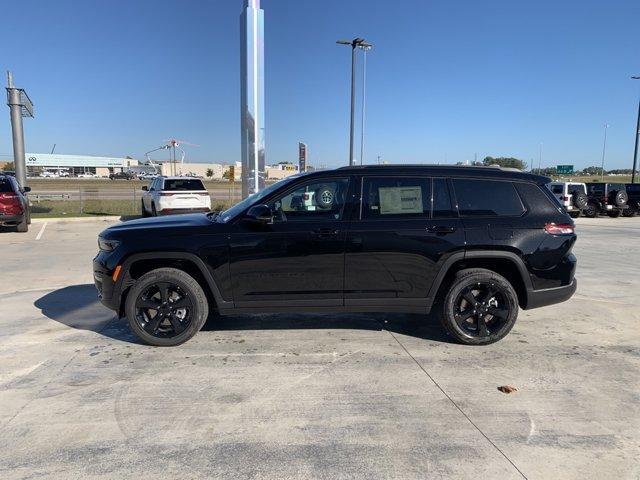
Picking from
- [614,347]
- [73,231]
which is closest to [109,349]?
[614,347]

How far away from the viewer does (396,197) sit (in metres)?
4.88

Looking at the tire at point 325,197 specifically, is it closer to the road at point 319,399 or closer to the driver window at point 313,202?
the driver window at point 313,202

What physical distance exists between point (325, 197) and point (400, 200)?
768mm

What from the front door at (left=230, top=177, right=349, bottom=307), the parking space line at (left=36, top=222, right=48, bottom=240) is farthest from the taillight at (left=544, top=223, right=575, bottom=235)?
the parking space line at (left=36, top=222, right=48, bottom=240)

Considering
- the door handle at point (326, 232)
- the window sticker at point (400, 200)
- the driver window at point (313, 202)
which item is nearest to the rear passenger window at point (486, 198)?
the window sticker at point (400, 200)

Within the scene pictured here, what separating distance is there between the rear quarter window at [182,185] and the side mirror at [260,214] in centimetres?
1234

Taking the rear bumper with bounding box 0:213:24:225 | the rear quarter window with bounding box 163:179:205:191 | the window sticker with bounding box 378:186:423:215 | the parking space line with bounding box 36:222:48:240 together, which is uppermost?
the rear quarter window with bounding box 163:179:205:191

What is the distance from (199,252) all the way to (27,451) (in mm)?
2170

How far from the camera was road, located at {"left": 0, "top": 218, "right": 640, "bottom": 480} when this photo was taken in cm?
296

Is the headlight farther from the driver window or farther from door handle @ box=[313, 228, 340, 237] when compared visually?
door handle @ box=[313, 228, 340, 237]

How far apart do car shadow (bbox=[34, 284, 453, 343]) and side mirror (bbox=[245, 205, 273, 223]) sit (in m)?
1.52

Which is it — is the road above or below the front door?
below

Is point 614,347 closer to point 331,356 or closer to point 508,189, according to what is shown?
point 508,189

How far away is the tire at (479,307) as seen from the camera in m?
4.89
